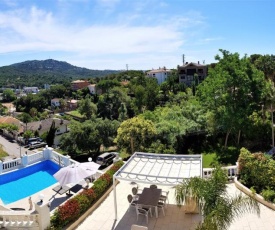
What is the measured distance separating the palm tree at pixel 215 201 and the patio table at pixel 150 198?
2795 mm

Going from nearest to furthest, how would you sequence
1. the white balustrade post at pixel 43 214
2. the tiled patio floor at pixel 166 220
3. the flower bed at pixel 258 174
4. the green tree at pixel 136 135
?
the white balustrade post at pixel 43 214
the tiled patio floor at pixel 166 220
the flower bed at pixel 258 174
the green tree at pixel 136 135

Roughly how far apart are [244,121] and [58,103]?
94390 millimetres

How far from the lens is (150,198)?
1238 cm

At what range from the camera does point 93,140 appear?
39250mm

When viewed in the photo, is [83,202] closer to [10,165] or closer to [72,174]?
[72,174]

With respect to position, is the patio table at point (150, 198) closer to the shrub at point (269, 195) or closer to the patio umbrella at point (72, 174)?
the patio umbrella at point (72, 174)

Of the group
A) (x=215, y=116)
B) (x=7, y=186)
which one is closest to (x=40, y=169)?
(x=7, y=186)

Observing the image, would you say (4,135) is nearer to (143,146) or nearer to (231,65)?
(143,146)

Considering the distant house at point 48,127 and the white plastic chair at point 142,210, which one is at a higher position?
the white plastic chair at point 142,210

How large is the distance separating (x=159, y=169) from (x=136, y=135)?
10745 millimetres

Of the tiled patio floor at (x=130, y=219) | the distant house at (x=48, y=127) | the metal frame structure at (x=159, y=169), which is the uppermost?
the metal frame structure at (x=159, y=169)

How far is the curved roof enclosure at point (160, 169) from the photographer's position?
11.5 metres

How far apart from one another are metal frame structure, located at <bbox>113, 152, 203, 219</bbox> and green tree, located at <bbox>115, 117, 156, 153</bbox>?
8529mm

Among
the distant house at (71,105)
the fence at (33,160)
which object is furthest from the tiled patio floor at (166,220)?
the distant house at (71,105)
